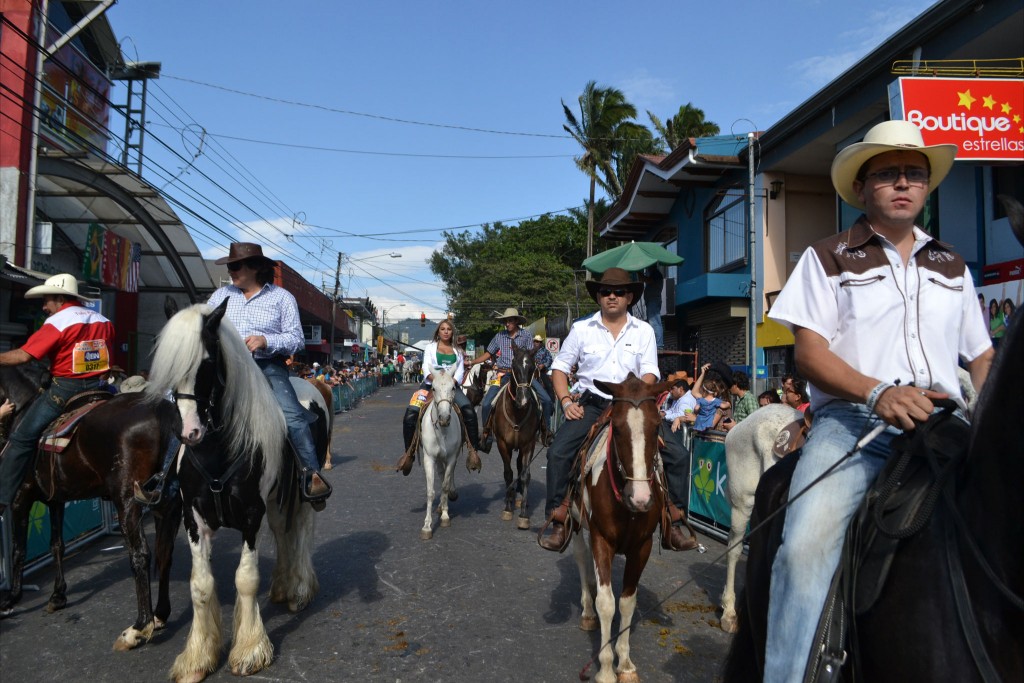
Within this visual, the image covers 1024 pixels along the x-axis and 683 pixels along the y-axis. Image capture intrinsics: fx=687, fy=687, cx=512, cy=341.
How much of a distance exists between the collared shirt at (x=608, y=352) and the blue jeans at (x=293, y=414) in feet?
6.43

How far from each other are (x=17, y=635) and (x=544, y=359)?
8688 mm

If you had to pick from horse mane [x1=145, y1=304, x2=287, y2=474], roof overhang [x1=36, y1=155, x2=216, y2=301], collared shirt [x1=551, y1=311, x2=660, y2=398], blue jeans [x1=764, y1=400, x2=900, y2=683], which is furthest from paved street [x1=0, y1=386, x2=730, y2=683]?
roof overhang [x1=36, y1=155, x2=216, y2=301]

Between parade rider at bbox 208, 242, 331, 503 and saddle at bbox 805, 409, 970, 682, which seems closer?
saddle at bbox 805, 409, 970, 682

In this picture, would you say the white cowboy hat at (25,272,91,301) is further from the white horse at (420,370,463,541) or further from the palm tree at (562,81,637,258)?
the palm tree at (562,81,637,258)

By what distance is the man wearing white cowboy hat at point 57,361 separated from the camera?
561cm

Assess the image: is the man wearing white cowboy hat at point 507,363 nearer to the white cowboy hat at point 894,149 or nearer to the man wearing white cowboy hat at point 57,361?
the man wearing white cowboy hat at point 57,361

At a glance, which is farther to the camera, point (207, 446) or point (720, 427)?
point (720, 427)

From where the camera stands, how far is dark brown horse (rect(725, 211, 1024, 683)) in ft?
5.76

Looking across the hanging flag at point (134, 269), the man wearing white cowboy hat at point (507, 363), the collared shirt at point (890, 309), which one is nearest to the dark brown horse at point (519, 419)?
the man wearing white cowboy hat at point (507, 363)

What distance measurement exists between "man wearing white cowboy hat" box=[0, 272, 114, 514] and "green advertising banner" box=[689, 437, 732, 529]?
6.46m

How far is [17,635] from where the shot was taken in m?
4.99

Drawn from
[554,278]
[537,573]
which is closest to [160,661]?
[537,573]

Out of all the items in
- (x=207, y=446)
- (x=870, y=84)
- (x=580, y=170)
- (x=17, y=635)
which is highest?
(x=580, y=170)

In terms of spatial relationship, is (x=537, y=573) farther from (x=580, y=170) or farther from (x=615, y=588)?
(x=580, y=170)
